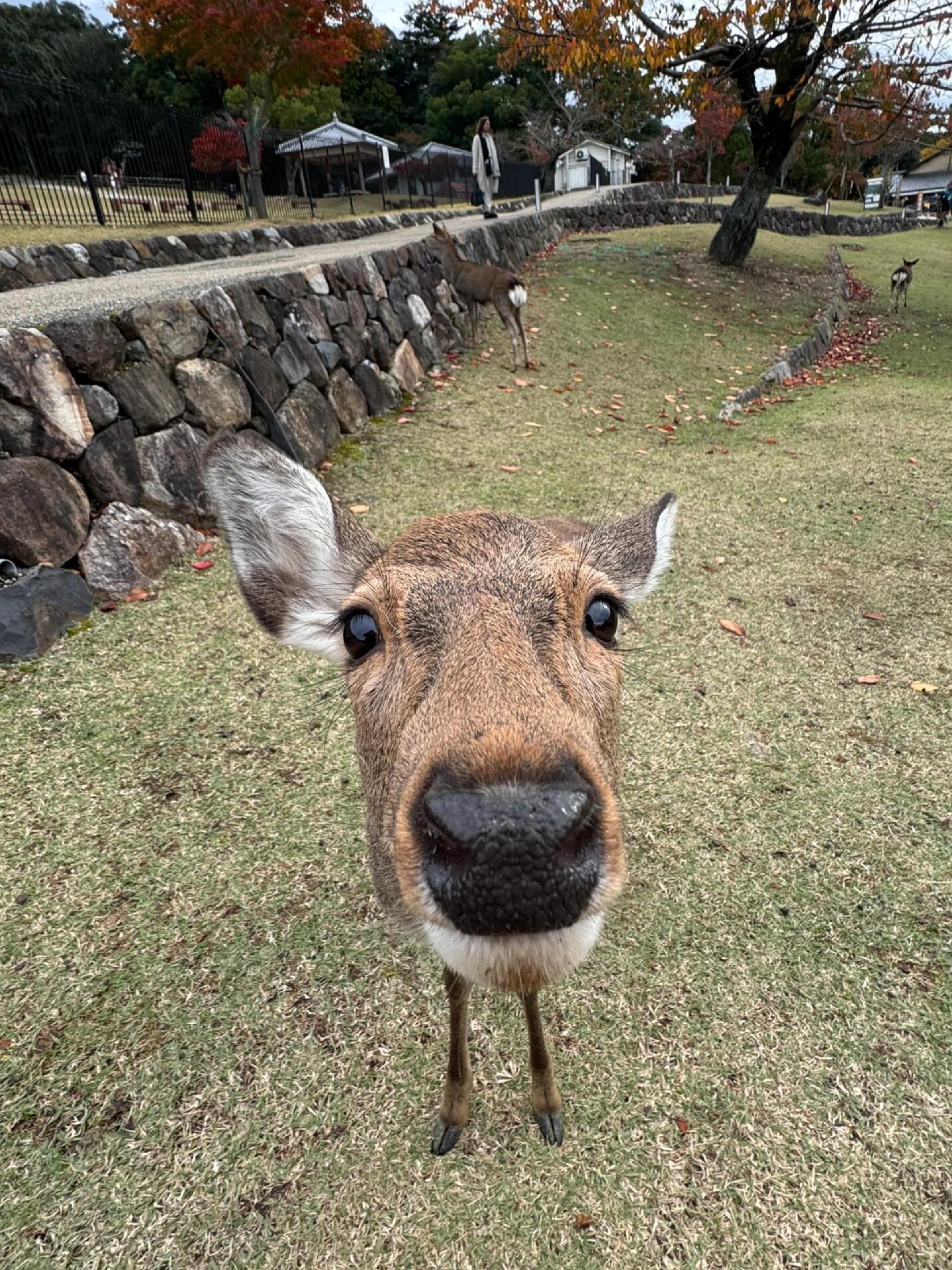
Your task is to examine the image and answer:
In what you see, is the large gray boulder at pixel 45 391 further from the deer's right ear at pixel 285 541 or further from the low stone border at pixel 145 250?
the low stone border at pixel 145 250

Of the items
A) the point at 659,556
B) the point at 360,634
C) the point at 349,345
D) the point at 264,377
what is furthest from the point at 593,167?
the point at 360,634

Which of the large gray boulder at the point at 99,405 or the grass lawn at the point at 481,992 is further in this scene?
the large gray boulder at the point at 99,405

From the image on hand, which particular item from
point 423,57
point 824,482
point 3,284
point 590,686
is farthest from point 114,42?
point 590,686

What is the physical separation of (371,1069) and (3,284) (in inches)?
410

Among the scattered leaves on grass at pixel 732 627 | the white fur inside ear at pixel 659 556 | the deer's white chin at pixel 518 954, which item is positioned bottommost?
the scattered leaves on grass at pixel 732 627

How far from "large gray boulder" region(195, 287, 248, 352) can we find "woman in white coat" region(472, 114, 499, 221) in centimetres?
1312

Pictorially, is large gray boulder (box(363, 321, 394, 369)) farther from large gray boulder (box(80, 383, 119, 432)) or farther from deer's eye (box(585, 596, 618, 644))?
deer's eye (box(585, 596, 618, 644))

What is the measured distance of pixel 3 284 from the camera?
9008 mm

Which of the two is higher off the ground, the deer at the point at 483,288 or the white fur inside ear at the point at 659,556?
the deer at the point at 483,288

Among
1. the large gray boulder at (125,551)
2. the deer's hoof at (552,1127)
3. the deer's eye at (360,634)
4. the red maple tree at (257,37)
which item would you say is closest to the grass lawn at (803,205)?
the red maple tree at (257,37)

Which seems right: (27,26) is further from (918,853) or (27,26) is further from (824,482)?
(918,853)

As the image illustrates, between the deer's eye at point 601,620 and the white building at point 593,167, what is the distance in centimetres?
5965

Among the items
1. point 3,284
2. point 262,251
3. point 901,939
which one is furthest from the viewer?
point 262,251

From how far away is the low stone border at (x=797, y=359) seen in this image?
31.6 ft
